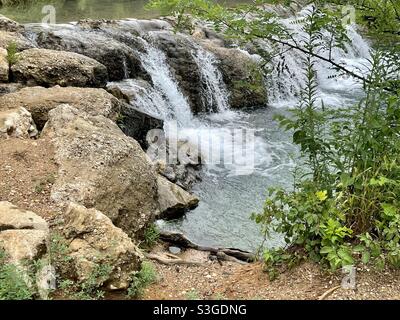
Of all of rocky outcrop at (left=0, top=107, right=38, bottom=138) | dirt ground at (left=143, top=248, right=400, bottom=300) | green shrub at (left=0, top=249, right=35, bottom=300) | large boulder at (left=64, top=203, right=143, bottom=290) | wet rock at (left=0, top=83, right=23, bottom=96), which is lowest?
dirt ground at (left=143, top=248, right=400, bottom=300)

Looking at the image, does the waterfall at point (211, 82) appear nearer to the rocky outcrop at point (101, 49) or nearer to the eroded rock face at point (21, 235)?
the rocky outcrop at point (101, 49)

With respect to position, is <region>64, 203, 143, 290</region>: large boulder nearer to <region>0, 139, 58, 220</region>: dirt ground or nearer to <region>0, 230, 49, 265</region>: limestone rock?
<region>0, 230, 49, 265</region>: limestone rock

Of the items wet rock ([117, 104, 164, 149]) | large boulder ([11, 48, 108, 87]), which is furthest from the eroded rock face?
large boulder ([11, 48, 108, 87])

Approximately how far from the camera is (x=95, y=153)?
6008 mm

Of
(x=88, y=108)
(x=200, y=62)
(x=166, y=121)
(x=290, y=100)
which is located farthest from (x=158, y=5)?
(x=290, y=100)

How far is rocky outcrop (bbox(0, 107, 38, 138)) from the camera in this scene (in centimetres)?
625

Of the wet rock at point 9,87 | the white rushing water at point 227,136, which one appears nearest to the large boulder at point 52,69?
the wet rock at point 9,87

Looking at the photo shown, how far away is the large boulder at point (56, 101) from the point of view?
7.30 m

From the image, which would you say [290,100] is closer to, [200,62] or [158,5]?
[200,62]

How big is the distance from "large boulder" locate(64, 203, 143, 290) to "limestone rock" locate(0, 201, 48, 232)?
0.93 feet

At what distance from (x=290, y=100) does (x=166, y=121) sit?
5.11 meters

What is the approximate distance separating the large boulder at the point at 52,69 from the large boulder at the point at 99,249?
207 inches

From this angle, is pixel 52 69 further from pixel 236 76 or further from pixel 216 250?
pixel 236 76

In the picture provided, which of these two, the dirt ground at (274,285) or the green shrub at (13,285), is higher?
the green shrub at (13,285)
